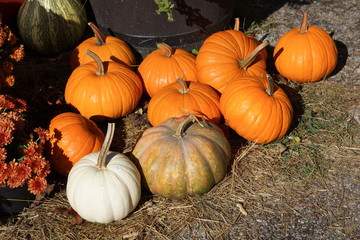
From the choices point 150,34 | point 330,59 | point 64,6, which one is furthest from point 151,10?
point 330,59

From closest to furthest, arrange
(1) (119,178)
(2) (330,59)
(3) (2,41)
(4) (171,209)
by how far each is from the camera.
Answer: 1. (1) (119,178)
2. (4) (171,209)
3. (3) (2,41)
4. (2) (330,59)

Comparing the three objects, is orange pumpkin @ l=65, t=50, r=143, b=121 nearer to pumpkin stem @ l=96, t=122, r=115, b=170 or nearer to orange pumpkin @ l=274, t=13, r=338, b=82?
pumpkin stem @ l=96, t=122, r=115, b=170

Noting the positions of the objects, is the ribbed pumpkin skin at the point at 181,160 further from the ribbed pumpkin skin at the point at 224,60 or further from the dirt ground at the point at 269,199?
the ribbed pumpkin skin at the point at 224,60

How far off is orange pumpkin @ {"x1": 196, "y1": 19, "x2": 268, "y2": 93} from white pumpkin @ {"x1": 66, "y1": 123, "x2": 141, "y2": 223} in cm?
135

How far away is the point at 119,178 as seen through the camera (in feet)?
8.79

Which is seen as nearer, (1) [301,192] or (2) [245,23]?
(1) [301,192]

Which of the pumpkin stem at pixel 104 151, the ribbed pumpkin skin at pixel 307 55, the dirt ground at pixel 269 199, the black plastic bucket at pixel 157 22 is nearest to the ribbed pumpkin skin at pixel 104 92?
the dirt ground at pixel 269 199

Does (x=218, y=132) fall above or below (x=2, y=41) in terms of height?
below

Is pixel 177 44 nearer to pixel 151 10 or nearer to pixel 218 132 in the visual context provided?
pixel 151 10

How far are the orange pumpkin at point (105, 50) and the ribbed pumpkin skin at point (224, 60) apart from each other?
89 centimetres

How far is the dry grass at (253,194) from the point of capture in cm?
276

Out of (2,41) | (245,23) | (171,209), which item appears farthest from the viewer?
(245,23)

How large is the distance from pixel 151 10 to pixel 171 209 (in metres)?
2.22

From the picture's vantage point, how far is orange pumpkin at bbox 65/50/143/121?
11.6ft
